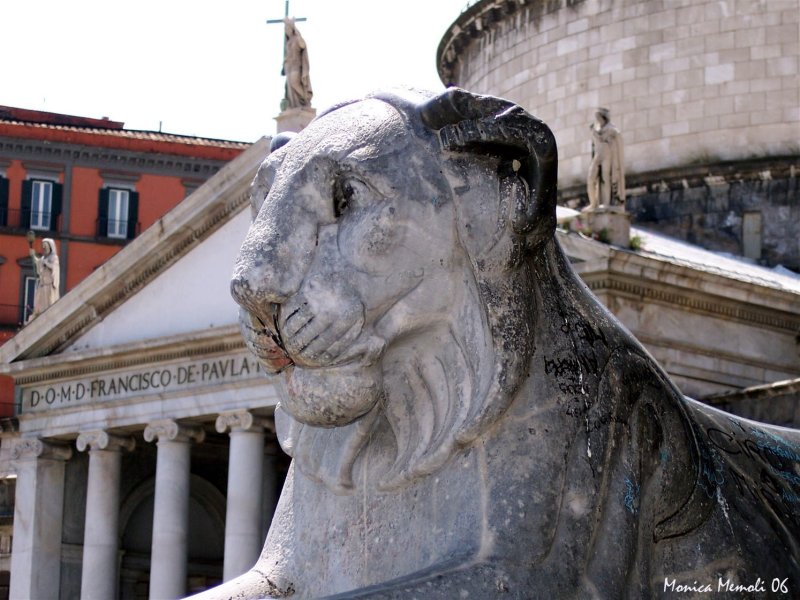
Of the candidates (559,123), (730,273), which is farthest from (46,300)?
(730,273)

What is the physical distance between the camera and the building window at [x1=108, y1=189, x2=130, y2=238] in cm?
5831

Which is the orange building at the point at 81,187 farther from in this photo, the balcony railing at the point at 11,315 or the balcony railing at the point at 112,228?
the balcony railing at the point at 11,315

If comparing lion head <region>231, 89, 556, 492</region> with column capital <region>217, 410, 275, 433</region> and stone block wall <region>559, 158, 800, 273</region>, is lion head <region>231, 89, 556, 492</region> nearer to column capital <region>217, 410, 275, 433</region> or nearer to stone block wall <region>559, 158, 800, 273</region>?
column capital <region>217, 410, 275, 433</region>

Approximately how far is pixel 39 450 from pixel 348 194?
33.6 meters

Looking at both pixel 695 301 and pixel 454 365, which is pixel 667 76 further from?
pixel 454 365

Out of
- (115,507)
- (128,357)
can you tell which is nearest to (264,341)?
(128,357)

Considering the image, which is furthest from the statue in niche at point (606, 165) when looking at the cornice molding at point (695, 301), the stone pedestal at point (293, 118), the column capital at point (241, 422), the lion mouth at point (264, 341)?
the lion mouth at point (264, 341)

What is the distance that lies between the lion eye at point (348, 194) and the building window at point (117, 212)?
54.4 metres

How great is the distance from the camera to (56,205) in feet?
191

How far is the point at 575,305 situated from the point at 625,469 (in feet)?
1.24

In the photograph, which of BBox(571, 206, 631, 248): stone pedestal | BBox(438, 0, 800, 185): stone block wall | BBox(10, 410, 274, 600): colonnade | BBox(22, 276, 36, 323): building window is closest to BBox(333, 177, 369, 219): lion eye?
BBox(571, 206, 631, 248): stone pedestal

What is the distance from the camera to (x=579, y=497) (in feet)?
13.2

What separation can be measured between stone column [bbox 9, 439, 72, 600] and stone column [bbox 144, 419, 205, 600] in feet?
8.75

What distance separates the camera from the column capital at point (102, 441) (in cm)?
3553
